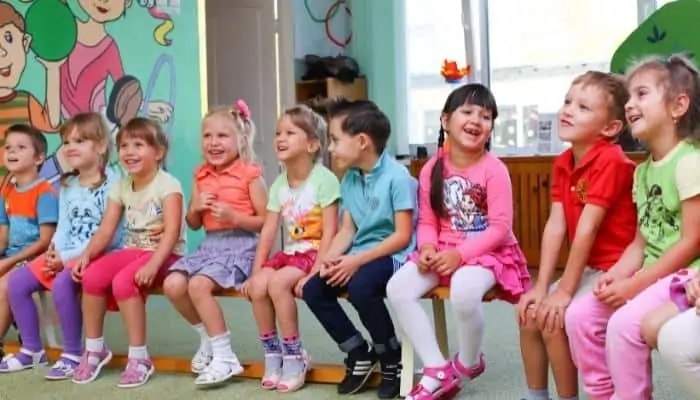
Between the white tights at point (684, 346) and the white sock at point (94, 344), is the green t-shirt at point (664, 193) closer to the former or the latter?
the white tights at point (684, 346)

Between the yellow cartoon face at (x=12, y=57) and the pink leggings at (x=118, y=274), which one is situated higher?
the yellow cartoon face at (x=12, y=57)

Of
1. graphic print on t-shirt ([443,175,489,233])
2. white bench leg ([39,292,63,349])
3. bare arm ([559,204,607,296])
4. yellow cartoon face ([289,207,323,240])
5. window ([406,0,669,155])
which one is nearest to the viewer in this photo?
bare arm ([559,204,607,296])

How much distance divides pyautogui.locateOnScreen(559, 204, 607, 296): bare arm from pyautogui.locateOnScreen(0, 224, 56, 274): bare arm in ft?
5.81

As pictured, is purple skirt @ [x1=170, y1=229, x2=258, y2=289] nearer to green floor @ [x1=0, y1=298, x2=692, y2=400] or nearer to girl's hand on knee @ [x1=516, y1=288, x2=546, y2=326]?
green floor @ [x1=0, y1=298, x2=692, y2=400]

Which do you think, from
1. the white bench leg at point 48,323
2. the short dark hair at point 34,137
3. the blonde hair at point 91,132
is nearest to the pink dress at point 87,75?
the short dark hair at point 34,137

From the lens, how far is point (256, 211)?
2607 millimetres

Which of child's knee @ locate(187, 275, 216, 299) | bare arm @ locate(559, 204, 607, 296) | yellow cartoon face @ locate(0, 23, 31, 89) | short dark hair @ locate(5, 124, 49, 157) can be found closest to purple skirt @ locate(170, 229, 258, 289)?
child's knee @ locate(187, 275, 216, 299)

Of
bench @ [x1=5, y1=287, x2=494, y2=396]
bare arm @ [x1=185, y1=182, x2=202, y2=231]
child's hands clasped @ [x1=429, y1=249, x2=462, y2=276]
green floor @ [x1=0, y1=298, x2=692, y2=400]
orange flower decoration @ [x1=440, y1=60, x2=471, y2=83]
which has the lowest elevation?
green floor @ [x1=0, y1=298, x2=692, y2=400]

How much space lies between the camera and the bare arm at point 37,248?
9.50 feet

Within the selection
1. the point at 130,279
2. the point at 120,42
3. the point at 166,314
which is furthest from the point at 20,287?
the point at 120,42

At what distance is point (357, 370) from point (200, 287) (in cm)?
49

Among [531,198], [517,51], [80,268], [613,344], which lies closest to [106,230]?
[80,268]

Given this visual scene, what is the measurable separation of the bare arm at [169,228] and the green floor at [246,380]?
350mm

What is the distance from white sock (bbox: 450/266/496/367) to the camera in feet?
6.74
